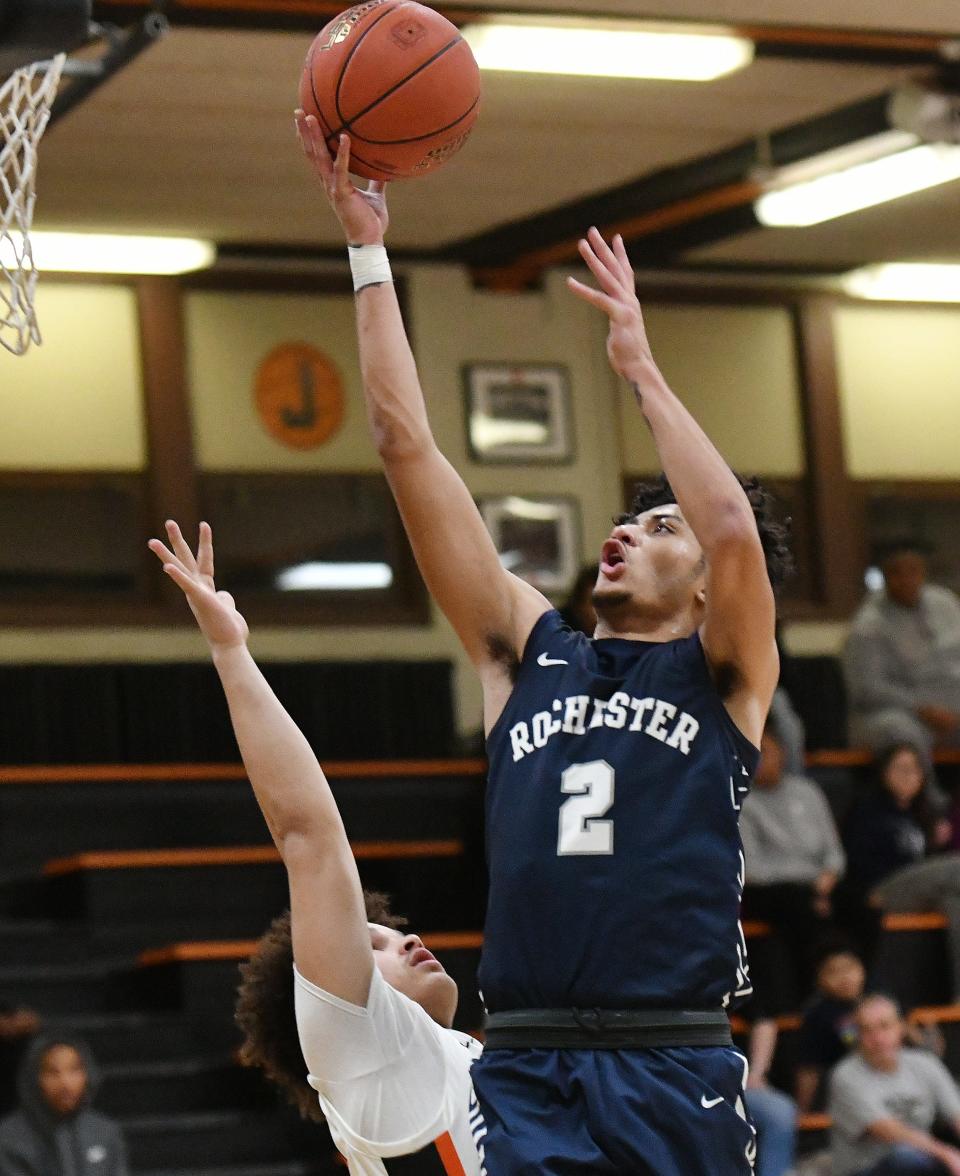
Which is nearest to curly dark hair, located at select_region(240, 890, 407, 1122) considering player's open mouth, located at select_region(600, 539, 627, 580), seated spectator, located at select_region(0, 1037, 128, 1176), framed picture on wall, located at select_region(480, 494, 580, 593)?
player's open mouth, located at select_region(600, 539, 627, 580)

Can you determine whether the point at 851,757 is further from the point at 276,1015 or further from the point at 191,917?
the point at 276,1015

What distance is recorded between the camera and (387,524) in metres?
11.2

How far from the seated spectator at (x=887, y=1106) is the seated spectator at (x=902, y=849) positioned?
1344mm

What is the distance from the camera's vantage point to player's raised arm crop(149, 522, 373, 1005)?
3.26 meters

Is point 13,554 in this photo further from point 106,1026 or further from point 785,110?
point 785,110

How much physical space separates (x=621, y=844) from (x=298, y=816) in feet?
1.58

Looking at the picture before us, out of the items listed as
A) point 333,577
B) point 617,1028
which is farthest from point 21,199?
point 333,577

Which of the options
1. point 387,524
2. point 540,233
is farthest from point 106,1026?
point 540,233

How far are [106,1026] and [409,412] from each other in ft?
19.4

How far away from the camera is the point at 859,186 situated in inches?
389

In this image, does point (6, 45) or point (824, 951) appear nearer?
point (6, 45)

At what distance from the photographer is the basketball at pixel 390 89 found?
3.61 meters

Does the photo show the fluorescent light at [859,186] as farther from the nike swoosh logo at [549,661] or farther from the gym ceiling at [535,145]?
the nike swoosh logo at [549,661]

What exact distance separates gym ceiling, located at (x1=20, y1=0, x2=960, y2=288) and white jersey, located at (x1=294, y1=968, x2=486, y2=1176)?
15.3 ft
